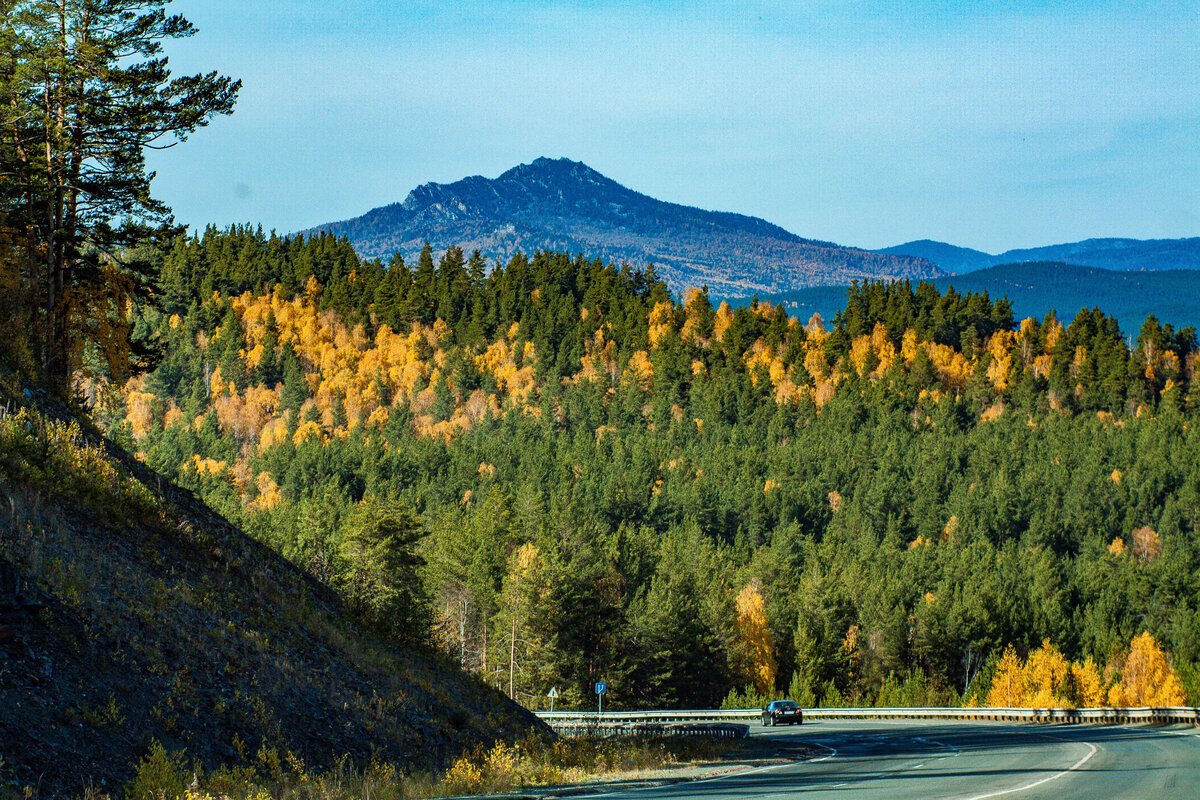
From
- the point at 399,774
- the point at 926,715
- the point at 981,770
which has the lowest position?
the point at 926,715

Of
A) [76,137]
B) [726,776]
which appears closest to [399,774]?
[726,776]

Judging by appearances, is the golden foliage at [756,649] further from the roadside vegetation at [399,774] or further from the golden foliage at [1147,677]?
the roadside vegetation at [399,774]

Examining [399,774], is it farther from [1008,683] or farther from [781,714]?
[1008,683]

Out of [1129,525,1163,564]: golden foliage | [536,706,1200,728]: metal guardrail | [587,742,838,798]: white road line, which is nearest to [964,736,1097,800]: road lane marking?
[587,742,838,798]: white road line

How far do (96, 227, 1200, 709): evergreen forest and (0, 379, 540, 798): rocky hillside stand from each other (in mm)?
4083

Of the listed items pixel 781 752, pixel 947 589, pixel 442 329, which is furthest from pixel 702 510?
pixel 781 752

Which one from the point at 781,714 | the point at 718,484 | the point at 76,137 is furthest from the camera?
the point at 718,484

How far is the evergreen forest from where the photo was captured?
70.4 meters

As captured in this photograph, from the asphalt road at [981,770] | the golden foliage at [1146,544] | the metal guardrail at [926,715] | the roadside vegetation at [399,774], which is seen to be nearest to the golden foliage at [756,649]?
the metal guardrail at [926,715]

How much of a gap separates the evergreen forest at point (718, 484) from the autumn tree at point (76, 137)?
237 cm

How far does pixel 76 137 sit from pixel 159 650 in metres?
22.0

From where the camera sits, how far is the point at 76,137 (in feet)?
107

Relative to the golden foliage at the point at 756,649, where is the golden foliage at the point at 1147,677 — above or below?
below

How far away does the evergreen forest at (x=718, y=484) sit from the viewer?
70375mm
